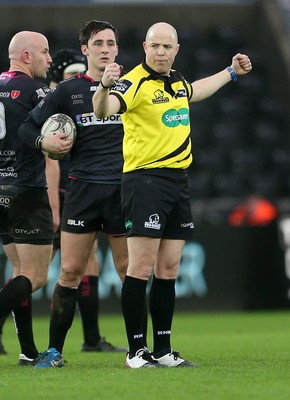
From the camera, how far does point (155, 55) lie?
7.30m

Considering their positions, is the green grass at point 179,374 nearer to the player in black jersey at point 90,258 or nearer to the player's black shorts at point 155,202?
the player in black jersey at point 90,258

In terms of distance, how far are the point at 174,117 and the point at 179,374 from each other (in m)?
1.67

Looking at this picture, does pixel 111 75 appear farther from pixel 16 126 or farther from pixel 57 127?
pixel 16 126

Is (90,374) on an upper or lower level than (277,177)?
lower

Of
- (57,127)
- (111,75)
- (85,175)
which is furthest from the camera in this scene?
(85,175)

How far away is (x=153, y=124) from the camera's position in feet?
23.9

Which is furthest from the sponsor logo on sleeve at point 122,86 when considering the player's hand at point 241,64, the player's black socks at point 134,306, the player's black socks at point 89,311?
the player's black socks at point 89,311

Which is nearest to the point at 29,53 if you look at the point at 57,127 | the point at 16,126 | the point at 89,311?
the point at 16,126

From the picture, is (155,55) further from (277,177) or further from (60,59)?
(277,177)

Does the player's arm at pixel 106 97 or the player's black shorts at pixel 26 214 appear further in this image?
the player's black shorts at pixel 26 214

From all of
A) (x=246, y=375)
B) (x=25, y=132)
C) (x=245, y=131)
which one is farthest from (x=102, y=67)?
(x=245, y=131)

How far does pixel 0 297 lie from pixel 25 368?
506 millimetres

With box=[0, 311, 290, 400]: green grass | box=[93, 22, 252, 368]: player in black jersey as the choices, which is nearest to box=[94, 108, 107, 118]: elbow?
box=[93, 22, 252, 368]: player in black jersey

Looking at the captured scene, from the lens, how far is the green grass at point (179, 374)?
5.99 meters
